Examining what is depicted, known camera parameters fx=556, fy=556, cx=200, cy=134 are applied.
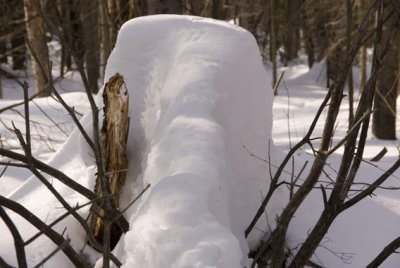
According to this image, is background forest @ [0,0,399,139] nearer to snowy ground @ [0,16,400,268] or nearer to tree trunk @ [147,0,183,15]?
tree trunk @ [147,0,183,15]

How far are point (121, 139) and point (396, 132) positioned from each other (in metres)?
7.49

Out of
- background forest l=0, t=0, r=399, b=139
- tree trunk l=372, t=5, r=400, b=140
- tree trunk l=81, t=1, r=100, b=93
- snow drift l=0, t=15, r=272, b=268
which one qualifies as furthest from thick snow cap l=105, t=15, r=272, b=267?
tree trunk l=81, t=1, r=100, b=93

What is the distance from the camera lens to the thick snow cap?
5.64 feet

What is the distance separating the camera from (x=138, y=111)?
2889mm

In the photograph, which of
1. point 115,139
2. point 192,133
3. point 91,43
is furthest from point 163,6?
point 91,43

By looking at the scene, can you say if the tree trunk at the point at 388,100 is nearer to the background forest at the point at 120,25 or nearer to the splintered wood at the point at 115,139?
the background forest at the point at 120,25

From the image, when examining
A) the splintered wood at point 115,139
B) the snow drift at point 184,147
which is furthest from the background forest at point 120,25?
the snow drift at point 184,147

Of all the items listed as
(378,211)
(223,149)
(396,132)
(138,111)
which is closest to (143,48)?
(138,111)

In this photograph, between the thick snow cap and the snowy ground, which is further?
the snowy ground

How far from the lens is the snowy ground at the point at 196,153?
1950 millimetres

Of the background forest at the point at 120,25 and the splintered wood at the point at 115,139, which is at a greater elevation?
the splintered wood at the point at 115,139

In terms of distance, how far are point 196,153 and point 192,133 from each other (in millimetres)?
159

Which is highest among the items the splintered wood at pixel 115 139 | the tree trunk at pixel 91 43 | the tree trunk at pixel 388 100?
the splintered wood at pixel 115 139

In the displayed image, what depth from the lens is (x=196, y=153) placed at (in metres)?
2.10
